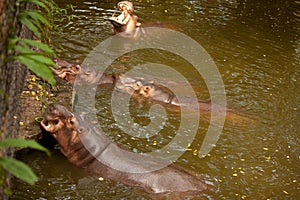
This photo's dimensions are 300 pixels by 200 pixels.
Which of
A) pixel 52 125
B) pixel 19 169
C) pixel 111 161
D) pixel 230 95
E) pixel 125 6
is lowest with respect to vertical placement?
pixel 230 95

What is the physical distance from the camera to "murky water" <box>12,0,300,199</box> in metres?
6.15

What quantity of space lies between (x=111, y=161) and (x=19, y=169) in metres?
→ 3.80

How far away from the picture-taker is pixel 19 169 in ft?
7.47

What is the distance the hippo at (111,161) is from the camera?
5840 millimetres

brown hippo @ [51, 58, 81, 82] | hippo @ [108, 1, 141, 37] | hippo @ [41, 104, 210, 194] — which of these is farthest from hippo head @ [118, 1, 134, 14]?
hippo @ [41, 104, 210, 194]

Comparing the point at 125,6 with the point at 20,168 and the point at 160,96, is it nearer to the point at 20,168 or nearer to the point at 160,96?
the point at 160,96

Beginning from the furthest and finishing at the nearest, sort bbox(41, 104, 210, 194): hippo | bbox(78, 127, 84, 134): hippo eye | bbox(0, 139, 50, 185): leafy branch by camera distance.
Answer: bbox(78, 127, 84, 134): hippo eye < bbox(41, 104, 210, 194): hippo < bbox(0, 139, 50, 185): leafy branch

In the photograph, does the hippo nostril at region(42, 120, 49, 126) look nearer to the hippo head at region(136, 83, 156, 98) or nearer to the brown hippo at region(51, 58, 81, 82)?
the brown hippo at region(51, 58, 81, 82)

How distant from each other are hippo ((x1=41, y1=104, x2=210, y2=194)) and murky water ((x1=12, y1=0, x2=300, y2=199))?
0.43ft

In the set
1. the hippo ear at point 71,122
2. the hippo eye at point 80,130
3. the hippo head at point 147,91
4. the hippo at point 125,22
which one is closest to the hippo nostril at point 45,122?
the hippo ear at point 71,122

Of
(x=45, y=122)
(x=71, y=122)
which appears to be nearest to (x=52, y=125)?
(x=45, y=122)

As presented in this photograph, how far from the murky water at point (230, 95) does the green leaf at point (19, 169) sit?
3.37m

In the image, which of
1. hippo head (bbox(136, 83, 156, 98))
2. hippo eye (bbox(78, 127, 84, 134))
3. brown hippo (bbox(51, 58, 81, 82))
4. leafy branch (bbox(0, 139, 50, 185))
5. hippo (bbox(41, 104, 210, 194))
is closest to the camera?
leafy branch (bbox(0, 139, 50, 185))

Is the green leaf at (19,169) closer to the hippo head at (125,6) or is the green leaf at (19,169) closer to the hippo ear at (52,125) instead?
the hippo ear at (52,125)
